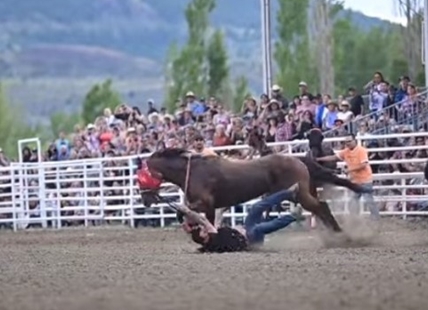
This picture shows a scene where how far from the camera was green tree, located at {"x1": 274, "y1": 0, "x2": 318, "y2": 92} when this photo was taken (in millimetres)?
63531

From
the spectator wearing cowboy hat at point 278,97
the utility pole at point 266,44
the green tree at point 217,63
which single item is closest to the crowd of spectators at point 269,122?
the spectator wearing cowboy hat at point 278,97

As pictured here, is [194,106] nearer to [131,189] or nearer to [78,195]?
[78,195]

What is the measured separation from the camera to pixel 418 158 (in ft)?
77.6

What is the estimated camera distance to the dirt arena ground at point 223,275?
35.4 feet

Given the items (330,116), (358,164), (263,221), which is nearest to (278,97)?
(330,116)

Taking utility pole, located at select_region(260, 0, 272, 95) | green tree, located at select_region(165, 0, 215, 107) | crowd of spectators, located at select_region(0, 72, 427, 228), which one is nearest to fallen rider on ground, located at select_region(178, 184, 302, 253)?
crowd of spectators, located at select_region(0, 72, 427, 228)

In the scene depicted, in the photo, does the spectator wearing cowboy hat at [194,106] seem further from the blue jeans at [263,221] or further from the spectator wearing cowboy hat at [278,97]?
the blue jeans at [263,221]

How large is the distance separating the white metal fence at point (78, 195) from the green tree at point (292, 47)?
32.6m

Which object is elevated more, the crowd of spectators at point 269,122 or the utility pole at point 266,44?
the utility pole at point 266,44

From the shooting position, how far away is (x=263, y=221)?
18391 millimetres

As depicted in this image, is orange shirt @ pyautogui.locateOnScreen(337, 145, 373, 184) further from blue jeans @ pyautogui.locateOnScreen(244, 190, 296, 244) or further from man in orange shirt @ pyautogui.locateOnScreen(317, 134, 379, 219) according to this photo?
blue jeans @ pyautogui.locateOnScreen(244, 190, 296, 244)

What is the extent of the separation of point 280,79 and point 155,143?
36593 millimetres

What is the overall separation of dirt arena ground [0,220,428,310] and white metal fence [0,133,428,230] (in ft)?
18.6

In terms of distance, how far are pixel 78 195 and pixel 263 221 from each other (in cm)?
1127
